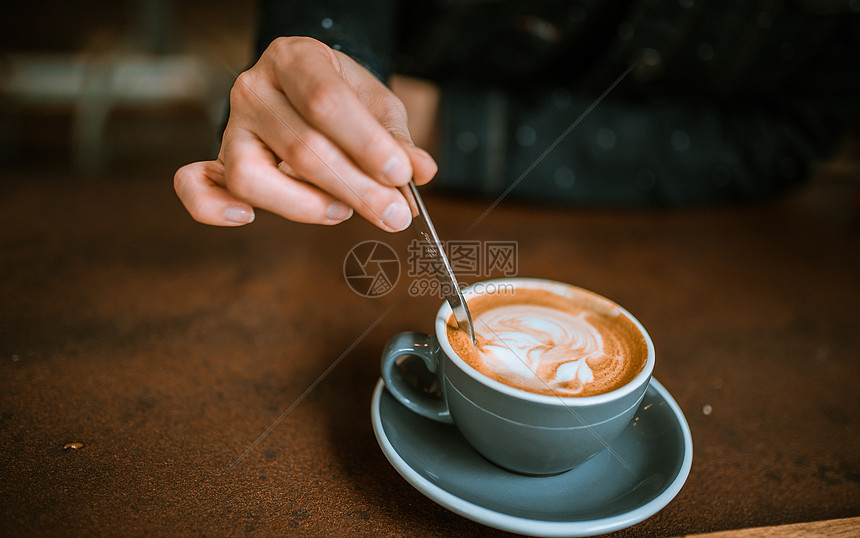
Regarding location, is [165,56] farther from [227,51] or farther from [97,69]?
[227,51]

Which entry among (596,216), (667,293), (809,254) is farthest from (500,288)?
(809,254)

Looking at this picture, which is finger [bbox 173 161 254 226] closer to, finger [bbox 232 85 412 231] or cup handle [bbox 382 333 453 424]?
finger [bbox 232 85 412 231]

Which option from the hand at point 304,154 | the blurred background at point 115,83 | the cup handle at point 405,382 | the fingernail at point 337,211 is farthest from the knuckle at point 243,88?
the blurred background at point 115,83

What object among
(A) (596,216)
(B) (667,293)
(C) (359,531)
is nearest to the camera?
(C) (359,531)

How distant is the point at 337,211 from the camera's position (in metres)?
0.42

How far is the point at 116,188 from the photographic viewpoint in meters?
0.94

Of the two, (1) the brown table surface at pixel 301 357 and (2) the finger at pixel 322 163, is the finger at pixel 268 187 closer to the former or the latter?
(2) the finger at pixel 322 163

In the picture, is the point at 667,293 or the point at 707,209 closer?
the point at 667,293

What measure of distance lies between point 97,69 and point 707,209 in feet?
5.68

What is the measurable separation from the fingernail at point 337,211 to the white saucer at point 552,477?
0.16 metres

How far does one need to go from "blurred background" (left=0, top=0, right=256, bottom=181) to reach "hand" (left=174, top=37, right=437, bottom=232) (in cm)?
70

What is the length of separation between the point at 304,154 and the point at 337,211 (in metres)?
0.05

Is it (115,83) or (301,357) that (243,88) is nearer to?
(301,357)

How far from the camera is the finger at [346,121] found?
0.37 m
